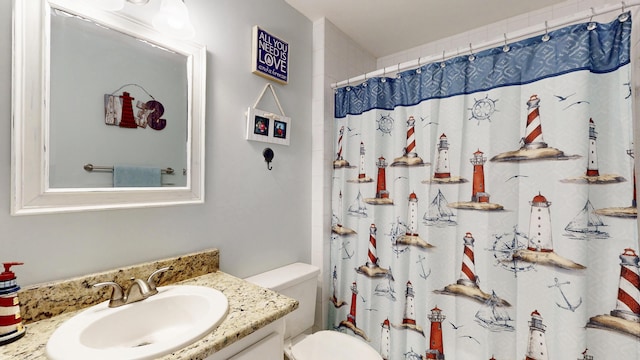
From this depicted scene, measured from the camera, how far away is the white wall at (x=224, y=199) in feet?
2.78

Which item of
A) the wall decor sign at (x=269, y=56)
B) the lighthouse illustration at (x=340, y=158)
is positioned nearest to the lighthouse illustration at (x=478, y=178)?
the lighthouse illustration at (x=340, y=158)

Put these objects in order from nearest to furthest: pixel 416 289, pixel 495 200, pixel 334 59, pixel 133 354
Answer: pixel 133 354 → pixel 495 200 → pixel 416 289 → pixel 334 59

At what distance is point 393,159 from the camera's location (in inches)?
64.5

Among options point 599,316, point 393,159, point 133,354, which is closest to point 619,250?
point 599,316

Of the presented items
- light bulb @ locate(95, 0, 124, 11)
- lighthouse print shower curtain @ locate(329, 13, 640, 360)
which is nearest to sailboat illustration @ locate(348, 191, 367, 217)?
lighthouse print shower curtain @ locate(329, 13, 640, 360)

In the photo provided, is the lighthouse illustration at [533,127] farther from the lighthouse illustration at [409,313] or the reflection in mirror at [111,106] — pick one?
the reflection in mirror at [111,106]

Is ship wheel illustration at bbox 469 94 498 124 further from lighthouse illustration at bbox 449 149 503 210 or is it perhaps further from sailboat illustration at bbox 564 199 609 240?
sailboat illustration at bbox 564 199 609 240

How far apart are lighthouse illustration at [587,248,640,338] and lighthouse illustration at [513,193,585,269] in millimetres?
179

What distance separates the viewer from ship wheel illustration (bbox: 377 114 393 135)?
1675 millimetres

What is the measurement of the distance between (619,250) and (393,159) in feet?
3.29

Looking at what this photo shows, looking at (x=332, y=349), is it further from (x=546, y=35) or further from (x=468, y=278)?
(x=546, y=35)

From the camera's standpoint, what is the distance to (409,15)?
1759 mm

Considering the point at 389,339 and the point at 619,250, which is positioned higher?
the point at 619,250

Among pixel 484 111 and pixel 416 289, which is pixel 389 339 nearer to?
pixel 416 289
